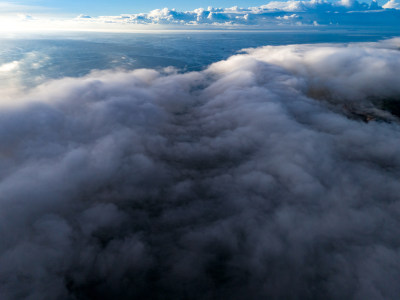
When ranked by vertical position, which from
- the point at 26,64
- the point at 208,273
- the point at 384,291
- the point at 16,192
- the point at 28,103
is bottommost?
the point at 208,273

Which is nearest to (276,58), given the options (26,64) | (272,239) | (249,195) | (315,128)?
(315,128)

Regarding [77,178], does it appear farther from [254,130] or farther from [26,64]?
[26,64]

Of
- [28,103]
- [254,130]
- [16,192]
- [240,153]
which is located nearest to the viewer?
[16,192]

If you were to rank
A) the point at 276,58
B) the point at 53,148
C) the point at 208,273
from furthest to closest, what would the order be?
the point at 276,58 → the point at 53,148 → the point at 208,273

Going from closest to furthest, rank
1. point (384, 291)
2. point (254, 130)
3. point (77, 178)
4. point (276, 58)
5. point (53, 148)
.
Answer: point (384, 291), point (77, 178), point (53, 148), point (254, 130), point (276, 58)

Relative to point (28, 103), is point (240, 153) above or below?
below

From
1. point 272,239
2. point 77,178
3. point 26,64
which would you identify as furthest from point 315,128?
point 26,64

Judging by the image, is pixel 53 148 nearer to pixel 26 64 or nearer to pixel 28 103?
pixel 28 103

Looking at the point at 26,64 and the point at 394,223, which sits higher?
the point at 26,64

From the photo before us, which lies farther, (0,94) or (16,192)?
(0,94)
